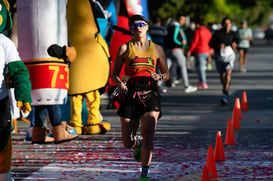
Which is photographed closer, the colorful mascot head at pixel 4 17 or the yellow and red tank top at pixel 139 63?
the colorful mascot head at pixel 4 17

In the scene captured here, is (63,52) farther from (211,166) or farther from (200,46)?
→ (200,46)

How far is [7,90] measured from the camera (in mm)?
7223

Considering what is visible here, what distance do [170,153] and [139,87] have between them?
2.30 m

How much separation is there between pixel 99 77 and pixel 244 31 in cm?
1811

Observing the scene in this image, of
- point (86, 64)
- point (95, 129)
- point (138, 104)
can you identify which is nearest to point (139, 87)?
point (138, 104)

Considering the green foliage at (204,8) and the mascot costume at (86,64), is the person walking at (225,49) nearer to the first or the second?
the mascot costume at (86,64)

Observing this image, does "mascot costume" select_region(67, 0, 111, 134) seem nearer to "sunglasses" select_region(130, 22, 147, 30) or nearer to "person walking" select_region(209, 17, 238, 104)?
"sunglasses" select_region(130, 22, 147, 30)

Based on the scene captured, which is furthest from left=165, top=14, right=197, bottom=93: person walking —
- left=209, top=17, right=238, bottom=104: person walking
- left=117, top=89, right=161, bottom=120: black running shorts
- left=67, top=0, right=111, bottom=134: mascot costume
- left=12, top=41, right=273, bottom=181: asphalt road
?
left=117, top=89, right=161, bottom=120: black running shorts

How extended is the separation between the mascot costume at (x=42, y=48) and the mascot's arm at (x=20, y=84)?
389 centimetres

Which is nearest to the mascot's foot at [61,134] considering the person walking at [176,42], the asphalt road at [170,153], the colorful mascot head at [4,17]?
the asphalt road at [170,153]

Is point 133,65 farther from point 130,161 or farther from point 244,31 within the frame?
point 244,31

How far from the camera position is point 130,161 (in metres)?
9.85

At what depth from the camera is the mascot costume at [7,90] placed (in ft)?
22.6

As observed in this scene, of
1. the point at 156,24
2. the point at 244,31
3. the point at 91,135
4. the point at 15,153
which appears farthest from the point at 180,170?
the point at 244,31
